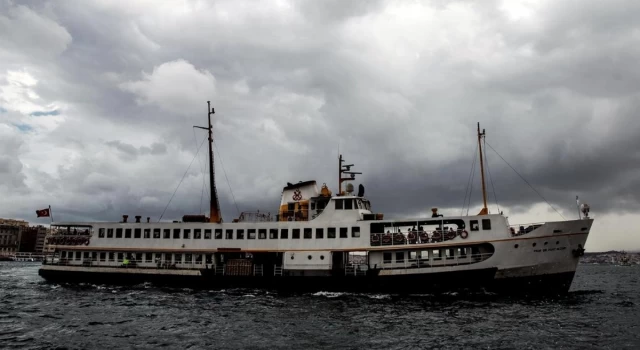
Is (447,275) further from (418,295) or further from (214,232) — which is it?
(214,232)

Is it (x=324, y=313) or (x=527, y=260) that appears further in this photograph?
(x=527, y=260)

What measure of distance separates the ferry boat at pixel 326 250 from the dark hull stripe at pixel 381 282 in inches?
2.7

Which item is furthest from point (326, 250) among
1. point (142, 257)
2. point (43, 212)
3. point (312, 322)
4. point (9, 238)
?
point (9, 238)

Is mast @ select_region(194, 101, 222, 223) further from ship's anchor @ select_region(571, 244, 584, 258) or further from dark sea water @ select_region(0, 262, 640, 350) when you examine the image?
ship's anchor @ select_region(571, 244, 584, 258)

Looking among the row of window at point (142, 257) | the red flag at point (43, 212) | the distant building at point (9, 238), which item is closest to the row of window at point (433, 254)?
the row of window at point (142, 257)

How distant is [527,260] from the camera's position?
28.4 m

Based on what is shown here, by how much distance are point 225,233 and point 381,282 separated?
43.5 ft

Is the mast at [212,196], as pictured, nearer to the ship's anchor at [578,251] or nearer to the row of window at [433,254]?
the row of window at [433,254]

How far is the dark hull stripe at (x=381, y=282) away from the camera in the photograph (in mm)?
28469

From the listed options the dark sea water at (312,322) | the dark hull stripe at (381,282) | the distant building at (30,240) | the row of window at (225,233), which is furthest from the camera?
the distant building at (30,240)

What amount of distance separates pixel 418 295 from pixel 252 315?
12.3 metres

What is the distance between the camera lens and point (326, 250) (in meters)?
32.1


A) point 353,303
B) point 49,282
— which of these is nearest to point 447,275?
point 353,303

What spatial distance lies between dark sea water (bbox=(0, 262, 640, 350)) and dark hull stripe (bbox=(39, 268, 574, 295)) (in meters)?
1.08
